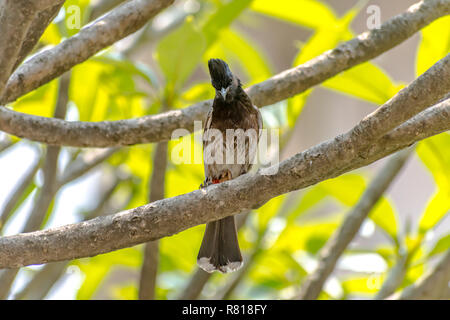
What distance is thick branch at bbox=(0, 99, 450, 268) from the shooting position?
130 centimetres

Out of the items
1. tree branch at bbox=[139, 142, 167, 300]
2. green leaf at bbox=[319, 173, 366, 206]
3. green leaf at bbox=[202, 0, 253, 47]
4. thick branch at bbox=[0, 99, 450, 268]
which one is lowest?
thick branch at bbox=[0, 99, 450, 268]

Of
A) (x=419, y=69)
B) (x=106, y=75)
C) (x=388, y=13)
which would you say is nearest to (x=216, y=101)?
(x=106, y=75)

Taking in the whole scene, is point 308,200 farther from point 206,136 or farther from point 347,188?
point 206,136

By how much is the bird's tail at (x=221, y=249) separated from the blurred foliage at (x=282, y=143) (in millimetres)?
242

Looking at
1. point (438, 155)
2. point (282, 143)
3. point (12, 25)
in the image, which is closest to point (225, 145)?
point (282, 143)

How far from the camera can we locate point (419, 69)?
216cm

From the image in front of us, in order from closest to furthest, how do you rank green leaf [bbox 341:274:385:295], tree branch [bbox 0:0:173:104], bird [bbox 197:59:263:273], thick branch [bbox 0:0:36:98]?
thick branch [bbox 0:0:36:98], tree branch [bbox 0:0:173:104], bird [bbox 197:59:263:273], green leaf [bbox 341:274:385:295]

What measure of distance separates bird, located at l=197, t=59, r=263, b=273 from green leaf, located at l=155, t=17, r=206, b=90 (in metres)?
0.12

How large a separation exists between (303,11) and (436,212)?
997mm

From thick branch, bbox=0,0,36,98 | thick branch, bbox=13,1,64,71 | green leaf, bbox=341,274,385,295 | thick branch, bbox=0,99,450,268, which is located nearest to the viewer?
thick branch, bbox=0,0,36,98

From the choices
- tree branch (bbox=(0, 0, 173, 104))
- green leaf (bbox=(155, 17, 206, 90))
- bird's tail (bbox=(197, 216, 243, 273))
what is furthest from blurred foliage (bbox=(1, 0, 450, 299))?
tree branch (bbox=(0, 0, 173, 104))

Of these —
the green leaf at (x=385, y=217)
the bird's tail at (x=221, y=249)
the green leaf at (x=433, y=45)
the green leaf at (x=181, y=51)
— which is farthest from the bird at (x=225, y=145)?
the green leaf at (x=433, y=45)

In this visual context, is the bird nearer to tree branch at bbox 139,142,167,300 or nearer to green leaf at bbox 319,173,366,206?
tree branch at bbox 139,142,167,300

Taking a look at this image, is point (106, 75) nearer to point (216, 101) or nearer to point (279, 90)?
point (216, 101)
